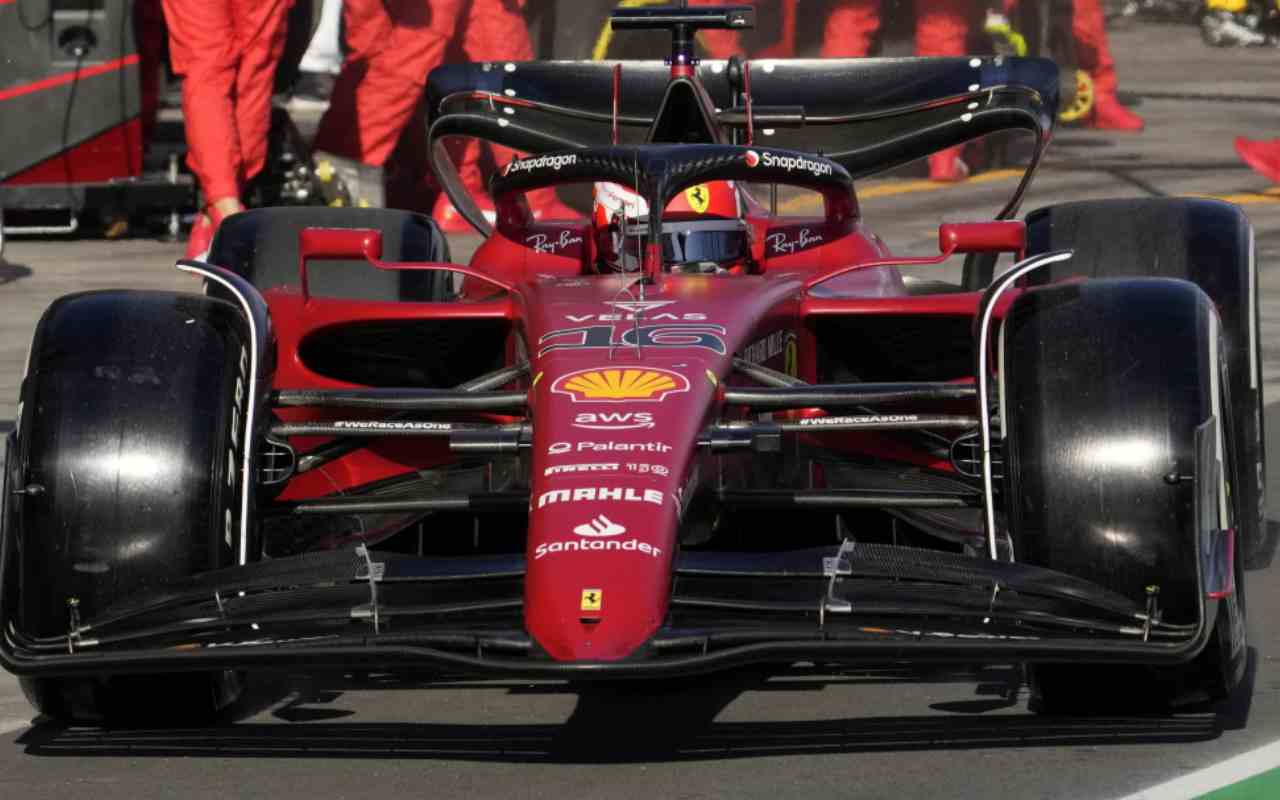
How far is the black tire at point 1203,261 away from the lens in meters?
7.57

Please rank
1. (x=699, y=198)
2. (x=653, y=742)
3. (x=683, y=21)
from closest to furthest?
(x=653, y=742) < (x=699, y=198) < (x=683, y=21)

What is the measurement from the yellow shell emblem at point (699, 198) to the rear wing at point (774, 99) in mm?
1180

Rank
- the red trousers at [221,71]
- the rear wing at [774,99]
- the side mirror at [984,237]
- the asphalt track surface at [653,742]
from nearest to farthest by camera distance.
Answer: the asphalt track surface at [653,742], the side mirror at [984,237], the rear wing at [774,99], the red trousers at [221,71]

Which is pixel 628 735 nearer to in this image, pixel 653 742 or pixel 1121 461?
pixel 653 742

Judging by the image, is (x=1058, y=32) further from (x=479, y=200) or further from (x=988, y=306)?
(x=988, y=306)

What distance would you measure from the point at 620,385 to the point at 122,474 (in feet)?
A: 3.65

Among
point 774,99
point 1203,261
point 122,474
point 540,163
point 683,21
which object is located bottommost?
point 122,474

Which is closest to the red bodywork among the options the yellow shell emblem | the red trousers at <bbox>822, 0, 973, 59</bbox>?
the yellow shell emblem

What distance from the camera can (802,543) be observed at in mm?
6781

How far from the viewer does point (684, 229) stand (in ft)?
24.9

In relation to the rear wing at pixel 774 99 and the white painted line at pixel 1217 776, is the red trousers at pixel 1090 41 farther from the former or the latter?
the white painted line at pixel 1217 776

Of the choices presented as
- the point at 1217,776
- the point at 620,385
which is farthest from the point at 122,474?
the point at 1217,776

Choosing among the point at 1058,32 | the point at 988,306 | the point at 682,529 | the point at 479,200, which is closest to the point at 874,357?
the point at 988,306

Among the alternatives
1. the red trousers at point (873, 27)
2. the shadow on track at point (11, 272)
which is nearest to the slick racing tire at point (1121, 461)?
the shadow on track at point (11, 272)
